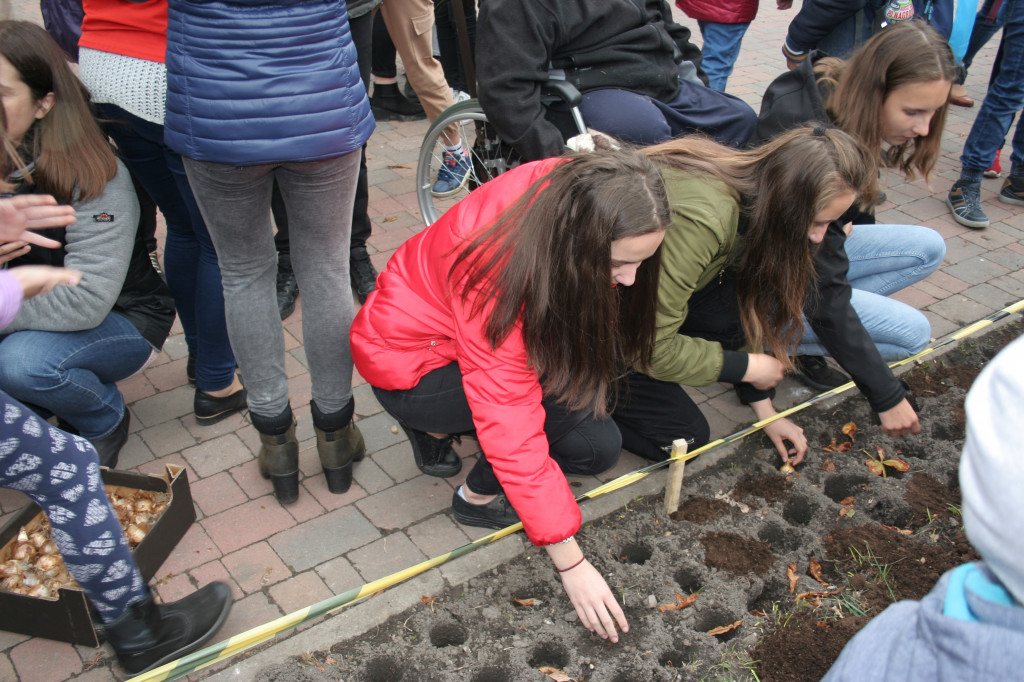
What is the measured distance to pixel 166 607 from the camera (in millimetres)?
2107

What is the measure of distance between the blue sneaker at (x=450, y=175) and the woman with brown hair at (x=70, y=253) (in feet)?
6.60

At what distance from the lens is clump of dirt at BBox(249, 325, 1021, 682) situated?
2.11 metres

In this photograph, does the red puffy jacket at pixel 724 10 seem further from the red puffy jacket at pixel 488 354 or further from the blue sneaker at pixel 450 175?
the red puffy jacket at pixel 488 354

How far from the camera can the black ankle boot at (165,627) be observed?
194 cm

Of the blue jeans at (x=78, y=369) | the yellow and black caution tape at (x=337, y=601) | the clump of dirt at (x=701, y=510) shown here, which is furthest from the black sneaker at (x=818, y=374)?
the blue jeans at (x=78, y=369)

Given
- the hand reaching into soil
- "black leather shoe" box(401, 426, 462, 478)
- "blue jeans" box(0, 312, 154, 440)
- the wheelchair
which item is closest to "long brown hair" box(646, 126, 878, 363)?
the wheelchair

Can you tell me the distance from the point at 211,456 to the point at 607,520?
1330 mm

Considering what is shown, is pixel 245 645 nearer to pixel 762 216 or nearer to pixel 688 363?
pixel 688 363

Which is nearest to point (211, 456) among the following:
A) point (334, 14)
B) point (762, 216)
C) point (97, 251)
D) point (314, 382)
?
point (314, 382)

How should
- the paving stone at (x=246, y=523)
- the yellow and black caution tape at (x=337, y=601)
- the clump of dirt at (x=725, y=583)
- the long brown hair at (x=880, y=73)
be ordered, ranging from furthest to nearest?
1. the long brown hair at (x=880, y=73)
2. the paving stone at (x=246, y=523)
3. the clump of dirt at (x=725, y=583)
4. the yellow and black caution tape at (x=337, y=601)

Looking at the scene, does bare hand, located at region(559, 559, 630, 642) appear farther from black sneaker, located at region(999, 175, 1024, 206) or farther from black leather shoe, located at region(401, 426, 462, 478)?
black sneaker, located at region(999, 175, 1024, 206)

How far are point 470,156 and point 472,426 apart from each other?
2315 millimetres

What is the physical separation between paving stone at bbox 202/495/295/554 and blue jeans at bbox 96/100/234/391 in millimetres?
512

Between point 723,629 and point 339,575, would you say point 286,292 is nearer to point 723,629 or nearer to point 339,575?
point 339,575
